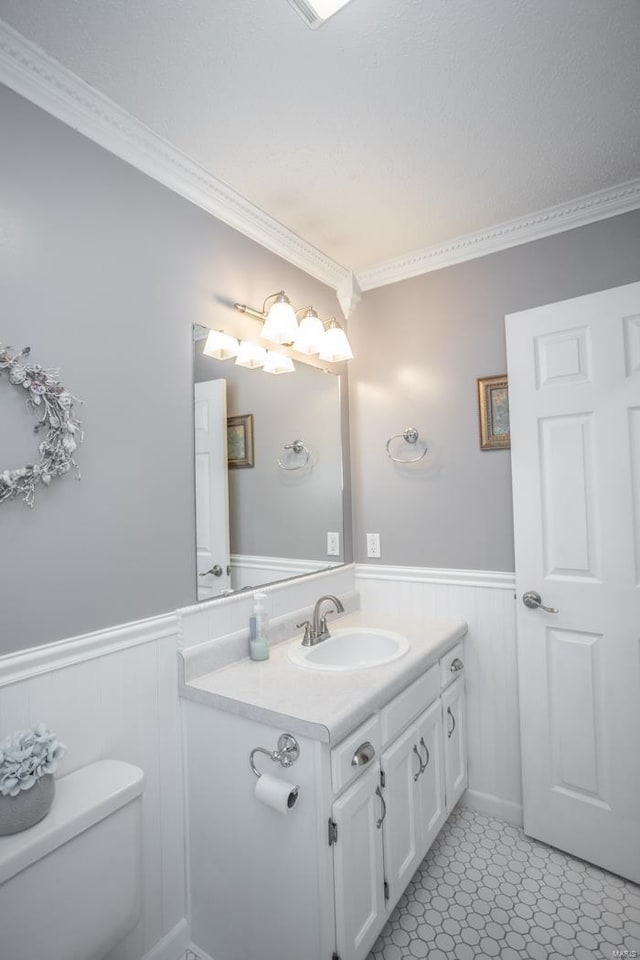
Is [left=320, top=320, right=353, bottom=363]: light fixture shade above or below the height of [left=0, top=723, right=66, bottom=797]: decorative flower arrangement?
above

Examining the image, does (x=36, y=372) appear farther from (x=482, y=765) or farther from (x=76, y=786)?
(x=482, y=765)

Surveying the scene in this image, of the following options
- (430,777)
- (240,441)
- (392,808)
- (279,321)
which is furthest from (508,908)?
(279,321)

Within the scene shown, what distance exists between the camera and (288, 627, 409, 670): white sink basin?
1.77 metres

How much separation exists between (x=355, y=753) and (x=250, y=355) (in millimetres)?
1375

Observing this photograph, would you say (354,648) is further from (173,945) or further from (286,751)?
(173,945)

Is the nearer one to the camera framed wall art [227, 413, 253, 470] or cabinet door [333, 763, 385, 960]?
cabinet door [333, 763, 385, 960]

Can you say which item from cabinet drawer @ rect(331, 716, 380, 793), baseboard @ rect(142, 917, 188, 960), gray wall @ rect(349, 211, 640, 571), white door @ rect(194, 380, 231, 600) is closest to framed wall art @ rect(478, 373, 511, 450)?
gray wall @ rect(349, 211, 640, 571)

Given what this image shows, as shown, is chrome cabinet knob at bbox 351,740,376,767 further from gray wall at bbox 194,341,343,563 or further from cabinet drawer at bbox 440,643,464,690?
gray wall at bbox 194,341,343,563

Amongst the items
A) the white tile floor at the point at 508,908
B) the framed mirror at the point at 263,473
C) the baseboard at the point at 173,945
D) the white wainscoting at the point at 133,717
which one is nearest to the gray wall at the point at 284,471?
the framed mirror at the point at 263,473

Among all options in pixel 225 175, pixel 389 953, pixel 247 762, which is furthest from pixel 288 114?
pixel 389 953

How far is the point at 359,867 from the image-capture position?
1.29 metres

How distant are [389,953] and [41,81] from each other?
2.59 m

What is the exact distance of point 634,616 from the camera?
5.56 ft

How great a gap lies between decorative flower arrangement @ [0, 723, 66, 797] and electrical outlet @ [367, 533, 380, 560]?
61.9 inches
